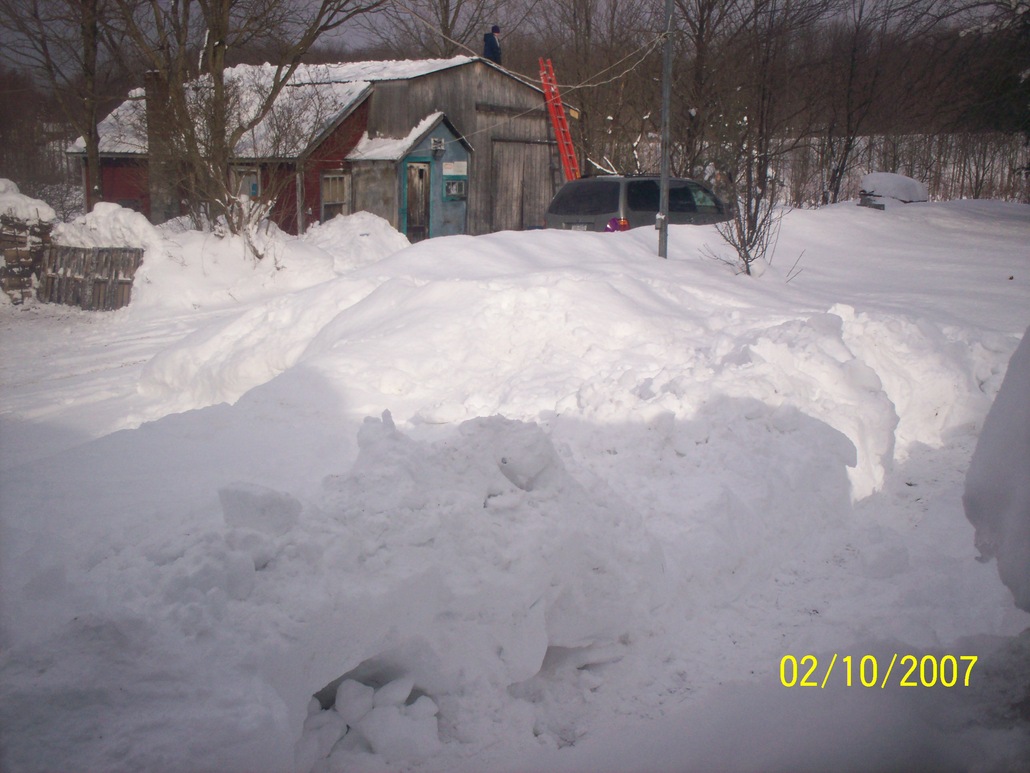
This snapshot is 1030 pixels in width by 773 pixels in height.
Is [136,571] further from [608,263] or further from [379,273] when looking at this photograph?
[608,263]

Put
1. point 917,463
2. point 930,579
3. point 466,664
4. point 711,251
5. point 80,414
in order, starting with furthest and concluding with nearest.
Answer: point 711,251, point 80,414, point 917,463, point 930,579, point 466,664

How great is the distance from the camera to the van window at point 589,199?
13594 millimetres

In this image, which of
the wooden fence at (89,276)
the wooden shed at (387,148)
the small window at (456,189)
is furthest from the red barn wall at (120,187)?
the wooden fence at (89,276)

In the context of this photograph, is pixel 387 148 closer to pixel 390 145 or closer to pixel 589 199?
pixel 390 145

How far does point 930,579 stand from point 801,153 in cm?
2318

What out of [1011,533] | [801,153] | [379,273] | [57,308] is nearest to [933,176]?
[801,153]

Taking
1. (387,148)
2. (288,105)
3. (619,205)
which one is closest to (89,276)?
(288,105)

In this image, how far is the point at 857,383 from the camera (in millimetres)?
5973

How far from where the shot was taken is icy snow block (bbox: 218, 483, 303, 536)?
327cm

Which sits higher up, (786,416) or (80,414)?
(786,416)

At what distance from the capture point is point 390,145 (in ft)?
64.7

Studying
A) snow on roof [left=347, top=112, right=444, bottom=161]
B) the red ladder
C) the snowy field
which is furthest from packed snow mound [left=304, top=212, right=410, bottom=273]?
the red ladder

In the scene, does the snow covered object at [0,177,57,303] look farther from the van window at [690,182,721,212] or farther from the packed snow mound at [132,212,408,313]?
the van window at [690,182,721,212]

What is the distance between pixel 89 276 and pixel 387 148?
8.63 metres
